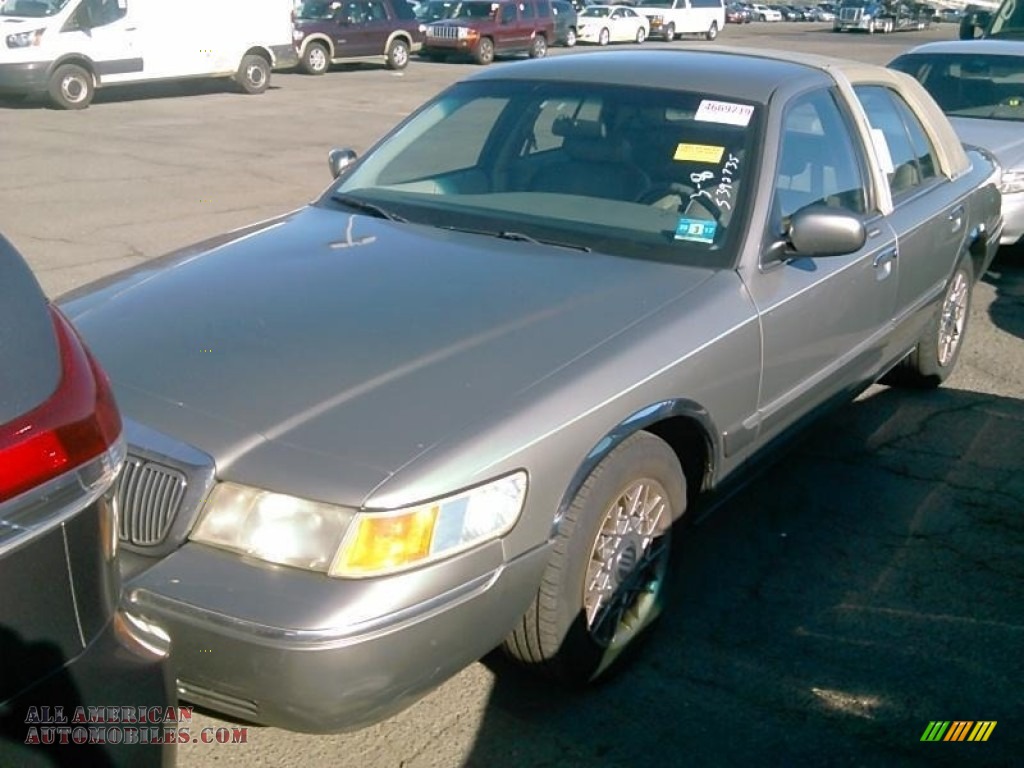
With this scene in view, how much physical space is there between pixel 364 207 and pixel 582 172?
2.64 ft

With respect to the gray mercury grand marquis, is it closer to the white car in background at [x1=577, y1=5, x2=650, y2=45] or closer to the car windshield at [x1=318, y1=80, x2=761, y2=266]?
the car windshield at [x1=318, y1=80, x2=761, y2=266]

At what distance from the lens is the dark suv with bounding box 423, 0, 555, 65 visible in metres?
29.9

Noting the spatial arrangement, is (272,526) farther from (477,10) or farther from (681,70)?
(477,10)

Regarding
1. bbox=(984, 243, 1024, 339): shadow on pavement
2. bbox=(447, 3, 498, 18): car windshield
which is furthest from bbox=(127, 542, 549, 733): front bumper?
bbox=(447, 3, 498, 18): car windshield

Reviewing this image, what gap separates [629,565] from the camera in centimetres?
358

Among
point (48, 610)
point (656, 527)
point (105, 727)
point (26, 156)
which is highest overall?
point (48, 610)

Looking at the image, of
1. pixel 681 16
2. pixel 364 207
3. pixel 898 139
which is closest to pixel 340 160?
pixel 364 207

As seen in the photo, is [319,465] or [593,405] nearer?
[319,465]

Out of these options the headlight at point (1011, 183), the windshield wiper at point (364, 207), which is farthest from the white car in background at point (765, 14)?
the windshield wiper at point (364, 207)

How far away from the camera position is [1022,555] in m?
4.49

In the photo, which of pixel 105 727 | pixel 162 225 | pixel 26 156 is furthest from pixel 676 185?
pixel 26 156

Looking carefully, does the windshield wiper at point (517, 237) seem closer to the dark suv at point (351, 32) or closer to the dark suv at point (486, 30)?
the dark suv at point (351, 32)

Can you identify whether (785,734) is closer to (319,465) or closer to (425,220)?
(319,465)

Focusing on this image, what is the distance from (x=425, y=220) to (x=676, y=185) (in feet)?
2.87
